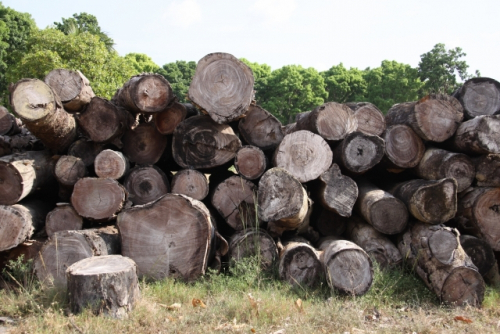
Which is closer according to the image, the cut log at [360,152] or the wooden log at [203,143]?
the cut log at [360,152]

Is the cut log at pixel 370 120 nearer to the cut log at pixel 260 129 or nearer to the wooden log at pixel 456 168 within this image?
the wooden log at pixel 456 168

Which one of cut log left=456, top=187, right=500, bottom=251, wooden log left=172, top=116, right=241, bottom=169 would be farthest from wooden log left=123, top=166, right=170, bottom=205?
cut log left=456, top=187, right=500, bottom=251

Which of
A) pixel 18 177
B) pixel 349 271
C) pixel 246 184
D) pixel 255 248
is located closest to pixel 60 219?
pixel 18 177

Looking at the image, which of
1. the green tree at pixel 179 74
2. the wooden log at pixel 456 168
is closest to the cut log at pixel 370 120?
the wooden log at pixel 456 168

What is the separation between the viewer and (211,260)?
13.8 ft

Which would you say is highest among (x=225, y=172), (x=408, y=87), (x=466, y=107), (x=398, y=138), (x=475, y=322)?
(x=408, y=87)

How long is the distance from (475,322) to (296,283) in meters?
1.47

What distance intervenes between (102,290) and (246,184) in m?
1.93

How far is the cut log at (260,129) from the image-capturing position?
16.1ft

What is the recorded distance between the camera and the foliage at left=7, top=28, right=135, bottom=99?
12.7 metres

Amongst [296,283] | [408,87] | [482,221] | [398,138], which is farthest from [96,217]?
[408,87]

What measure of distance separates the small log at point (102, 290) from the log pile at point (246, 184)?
20.8 inches

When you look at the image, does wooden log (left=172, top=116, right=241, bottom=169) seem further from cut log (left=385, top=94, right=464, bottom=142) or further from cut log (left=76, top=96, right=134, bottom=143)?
cut log (left=385, top=94, right=464, bottom=142)

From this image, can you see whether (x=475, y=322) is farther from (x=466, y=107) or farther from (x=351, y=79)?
(x=351, y=79)
